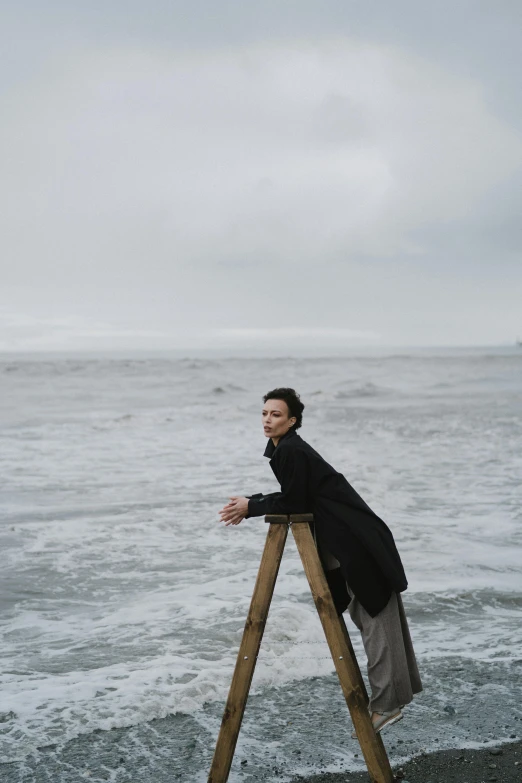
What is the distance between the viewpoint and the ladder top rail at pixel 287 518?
11.9 ft

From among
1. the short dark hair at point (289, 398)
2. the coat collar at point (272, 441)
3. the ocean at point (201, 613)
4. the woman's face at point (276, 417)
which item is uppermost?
the short dark hair at point (289, 398)

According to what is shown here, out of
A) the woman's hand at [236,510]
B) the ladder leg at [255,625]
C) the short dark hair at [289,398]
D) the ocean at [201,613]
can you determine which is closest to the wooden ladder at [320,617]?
the ladder leg at [255,625]

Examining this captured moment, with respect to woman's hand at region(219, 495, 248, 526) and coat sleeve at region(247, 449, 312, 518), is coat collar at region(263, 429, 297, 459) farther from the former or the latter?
woman's hand at region(219, 495, 248, 526)

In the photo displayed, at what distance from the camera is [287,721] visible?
15.8 ft

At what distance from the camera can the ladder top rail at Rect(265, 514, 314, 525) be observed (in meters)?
A: 3.62

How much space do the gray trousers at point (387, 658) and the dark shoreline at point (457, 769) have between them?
616mm

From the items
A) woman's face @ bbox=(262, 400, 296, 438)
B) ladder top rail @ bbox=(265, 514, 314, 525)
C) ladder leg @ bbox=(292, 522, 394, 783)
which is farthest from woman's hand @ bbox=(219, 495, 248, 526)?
woman's face @ bbox=(262, 400, 296, 438)

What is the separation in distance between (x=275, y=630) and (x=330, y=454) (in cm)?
1124

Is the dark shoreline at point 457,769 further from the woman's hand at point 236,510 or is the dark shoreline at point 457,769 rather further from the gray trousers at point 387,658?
the woman's hand at point 236,510

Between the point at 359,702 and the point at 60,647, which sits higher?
the point at 359,702

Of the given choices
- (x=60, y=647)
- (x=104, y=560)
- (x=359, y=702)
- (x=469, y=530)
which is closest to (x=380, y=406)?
(x=469, y=530)

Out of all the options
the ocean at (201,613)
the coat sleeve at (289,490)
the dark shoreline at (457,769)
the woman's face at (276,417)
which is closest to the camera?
the coat sleeve at (289,490)

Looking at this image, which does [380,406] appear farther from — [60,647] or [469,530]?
[60,647]

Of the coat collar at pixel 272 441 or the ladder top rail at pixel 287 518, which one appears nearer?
the ladder top rail at pixel 287 518
